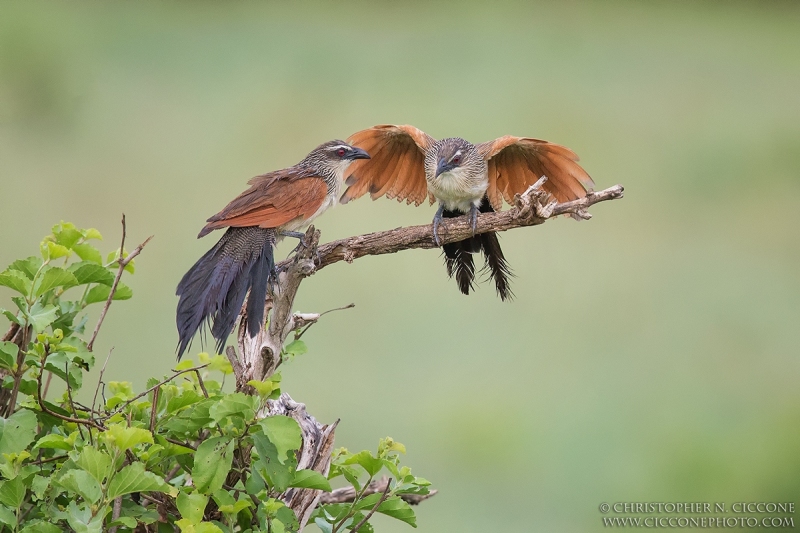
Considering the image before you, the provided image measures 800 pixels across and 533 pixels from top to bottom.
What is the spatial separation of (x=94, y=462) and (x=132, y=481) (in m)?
0.05

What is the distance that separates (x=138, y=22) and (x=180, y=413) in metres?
2.36

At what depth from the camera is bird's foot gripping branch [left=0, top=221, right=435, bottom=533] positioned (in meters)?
0.85

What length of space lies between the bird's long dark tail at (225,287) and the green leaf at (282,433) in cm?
27

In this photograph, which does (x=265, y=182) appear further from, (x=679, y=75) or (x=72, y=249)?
(x=679, y=75)

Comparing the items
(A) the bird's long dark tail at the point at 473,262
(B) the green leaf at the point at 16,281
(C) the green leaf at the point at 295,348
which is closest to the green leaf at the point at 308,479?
(C) the green leaf at the point at 295,348

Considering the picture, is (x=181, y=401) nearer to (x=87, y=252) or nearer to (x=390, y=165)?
(x=87, y=252)

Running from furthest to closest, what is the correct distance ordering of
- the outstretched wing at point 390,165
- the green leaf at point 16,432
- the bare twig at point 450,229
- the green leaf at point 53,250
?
the outstretched wing at point 390,165 → the bare twig at point 450,229 → the green leaf at point 53,250 → the green leaf at point 16,432

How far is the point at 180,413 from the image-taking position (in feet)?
3.24

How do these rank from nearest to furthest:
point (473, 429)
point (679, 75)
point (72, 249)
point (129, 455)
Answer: point (129, 455)
point (72, 249)
point (473, 429)
point (679, 75)

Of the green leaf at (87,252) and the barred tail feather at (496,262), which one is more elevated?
the green leaf at (87,252)

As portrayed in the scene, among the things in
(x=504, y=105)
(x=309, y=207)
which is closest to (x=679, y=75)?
(x=504, y=105)

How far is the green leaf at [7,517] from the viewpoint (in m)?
0.88

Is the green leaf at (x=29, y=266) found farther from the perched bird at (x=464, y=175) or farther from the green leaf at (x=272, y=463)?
the perched bird at (x=464, y=175)

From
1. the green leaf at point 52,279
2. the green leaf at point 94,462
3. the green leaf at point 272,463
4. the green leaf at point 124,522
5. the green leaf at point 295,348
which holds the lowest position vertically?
the green leaf at point 124,522
